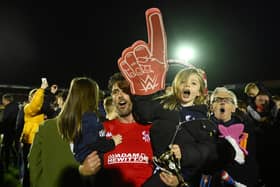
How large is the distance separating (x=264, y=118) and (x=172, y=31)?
2943cm

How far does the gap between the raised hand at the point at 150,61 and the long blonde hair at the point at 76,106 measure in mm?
358

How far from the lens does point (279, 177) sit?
5.70m

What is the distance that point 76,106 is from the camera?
3029mm

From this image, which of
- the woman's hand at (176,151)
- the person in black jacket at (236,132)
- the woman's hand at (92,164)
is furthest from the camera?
the person in black jacket at (236,132)

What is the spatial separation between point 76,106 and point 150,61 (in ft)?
2.26

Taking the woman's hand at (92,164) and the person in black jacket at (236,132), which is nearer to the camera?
the woman's hand at (92,164)

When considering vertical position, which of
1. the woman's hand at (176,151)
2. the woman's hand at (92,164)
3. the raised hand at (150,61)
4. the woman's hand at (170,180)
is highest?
the raised hand at (150,61)

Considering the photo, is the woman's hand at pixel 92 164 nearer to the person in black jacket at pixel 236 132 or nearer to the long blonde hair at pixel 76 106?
the long blonde hair at pixel 76 106

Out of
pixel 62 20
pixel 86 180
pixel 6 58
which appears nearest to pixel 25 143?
pixel 86 180

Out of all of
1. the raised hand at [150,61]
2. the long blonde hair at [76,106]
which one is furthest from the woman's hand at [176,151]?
the long blonde hair at [76,106]

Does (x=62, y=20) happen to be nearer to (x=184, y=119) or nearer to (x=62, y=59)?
(x=62, y=59)

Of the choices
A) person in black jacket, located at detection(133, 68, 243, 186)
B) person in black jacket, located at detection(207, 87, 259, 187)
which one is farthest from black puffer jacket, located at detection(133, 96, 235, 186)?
person in black jacket, located at detection(207, 87, 259, 187)

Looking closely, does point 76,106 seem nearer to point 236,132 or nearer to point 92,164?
point 92,164

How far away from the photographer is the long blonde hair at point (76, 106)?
295 cm
